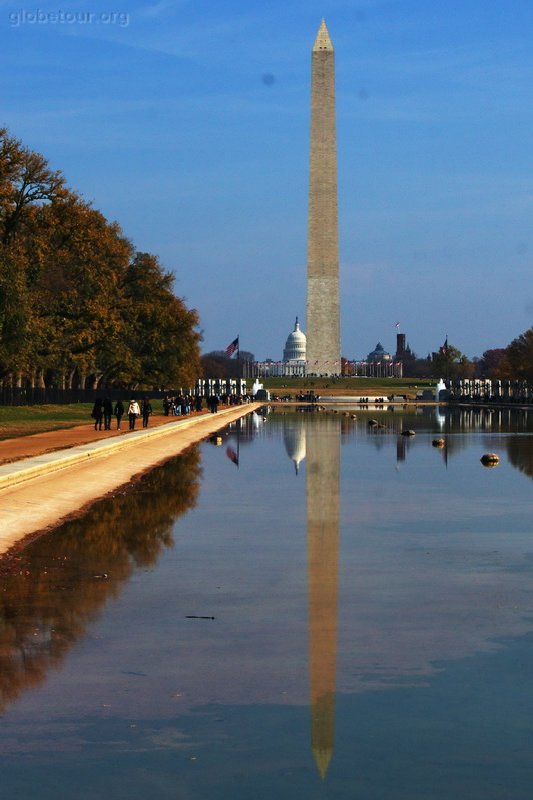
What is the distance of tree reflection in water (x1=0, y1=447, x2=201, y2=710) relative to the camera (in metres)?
10.6

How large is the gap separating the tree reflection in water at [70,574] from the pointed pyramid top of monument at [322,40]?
10385 centimetres

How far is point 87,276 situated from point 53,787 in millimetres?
71398

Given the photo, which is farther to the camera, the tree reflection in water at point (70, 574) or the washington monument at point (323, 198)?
the washington monument at point (323, 198)

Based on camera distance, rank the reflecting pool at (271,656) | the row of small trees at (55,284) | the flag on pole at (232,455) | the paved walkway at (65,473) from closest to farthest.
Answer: the reflecting pool at (271,656) < the paved walkway at (65,473) < the flag on pole at (232,455) < the row of small trees at (55,284)

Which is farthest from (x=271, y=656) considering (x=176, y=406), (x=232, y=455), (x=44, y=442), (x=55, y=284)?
(x=176, y=406)

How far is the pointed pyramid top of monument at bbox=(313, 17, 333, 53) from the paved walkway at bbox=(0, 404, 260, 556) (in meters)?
77.0

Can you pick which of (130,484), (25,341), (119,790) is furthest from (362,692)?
(25,341)

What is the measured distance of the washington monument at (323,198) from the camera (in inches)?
4902

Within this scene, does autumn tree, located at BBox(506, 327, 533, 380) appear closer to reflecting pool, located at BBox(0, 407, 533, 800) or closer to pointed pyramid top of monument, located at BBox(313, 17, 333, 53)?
pointed pyramid top of monument, located at BBox(313, 17, 333, 53)

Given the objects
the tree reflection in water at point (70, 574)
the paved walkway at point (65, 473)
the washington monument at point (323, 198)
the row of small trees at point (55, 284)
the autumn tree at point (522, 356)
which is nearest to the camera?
the tree reflection in water at point (70, 574)

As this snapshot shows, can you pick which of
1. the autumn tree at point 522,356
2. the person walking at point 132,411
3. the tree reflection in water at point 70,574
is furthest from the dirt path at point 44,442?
the autumn tree at point 522,356

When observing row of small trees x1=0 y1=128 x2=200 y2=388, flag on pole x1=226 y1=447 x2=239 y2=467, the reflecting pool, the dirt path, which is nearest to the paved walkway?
the dirt path

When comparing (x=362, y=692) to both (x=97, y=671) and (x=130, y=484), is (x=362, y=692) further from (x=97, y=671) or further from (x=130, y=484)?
(x=130, y=484)

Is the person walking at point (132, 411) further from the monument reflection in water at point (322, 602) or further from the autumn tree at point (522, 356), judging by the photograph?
the autumn tree at point (522, 356)
